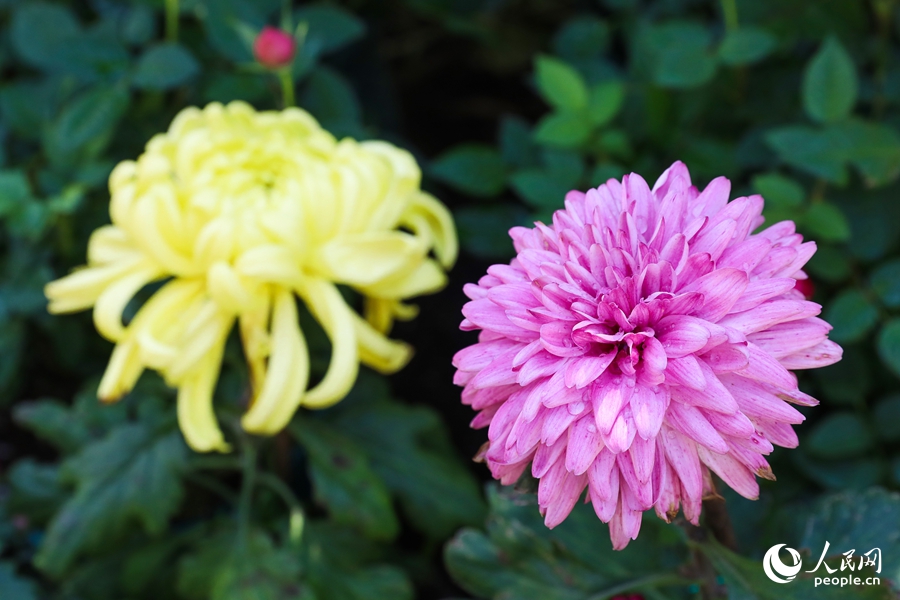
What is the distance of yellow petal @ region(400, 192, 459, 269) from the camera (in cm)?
109

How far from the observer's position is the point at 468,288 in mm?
643

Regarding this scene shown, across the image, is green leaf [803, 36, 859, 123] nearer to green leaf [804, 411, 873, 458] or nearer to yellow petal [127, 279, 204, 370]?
green leaf [804, 411, 873, 458]

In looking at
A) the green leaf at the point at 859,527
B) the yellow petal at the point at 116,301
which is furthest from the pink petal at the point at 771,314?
the yellow petal at the point at 116,301

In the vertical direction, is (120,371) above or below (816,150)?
below

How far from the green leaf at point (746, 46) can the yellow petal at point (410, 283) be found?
1.68ft

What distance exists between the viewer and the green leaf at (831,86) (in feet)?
3.61

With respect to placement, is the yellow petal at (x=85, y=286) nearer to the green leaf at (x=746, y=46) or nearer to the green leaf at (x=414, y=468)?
the green leaf at (x=414, y=468)

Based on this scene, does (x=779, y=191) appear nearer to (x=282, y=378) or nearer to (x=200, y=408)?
(x=282, y=378)

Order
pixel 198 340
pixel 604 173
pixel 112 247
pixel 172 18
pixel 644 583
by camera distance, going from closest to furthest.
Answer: pixel 644 583 → pixel 198 340 → pixel 112 247 → pixel 604 173 → pixel 172 18

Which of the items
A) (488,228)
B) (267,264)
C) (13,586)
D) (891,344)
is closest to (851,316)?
(891,344)

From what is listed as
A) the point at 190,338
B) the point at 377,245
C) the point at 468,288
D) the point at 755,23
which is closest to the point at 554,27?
the point at 755,23

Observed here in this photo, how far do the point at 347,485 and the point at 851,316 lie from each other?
0.70 m

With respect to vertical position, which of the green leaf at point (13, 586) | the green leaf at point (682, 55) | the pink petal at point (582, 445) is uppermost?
the green leaf at point (682, 55)

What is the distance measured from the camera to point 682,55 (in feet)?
3.90
